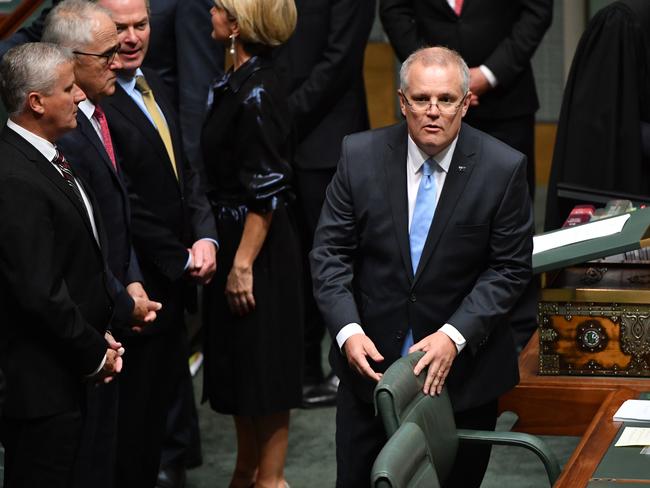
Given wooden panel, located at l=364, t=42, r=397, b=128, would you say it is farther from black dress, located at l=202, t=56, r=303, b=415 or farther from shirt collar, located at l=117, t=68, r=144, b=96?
shirt collar, located at l=117, t=68, r=144, b=96

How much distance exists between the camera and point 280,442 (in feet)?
14.4

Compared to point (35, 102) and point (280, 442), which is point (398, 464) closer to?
point (35, 102)

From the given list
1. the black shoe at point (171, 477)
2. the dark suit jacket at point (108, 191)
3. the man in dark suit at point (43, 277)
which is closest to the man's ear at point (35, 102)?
the man in dark suit at point (43, 277)

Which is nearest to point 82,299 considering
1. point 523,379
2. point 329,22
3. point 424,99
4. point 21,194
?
point 21,194

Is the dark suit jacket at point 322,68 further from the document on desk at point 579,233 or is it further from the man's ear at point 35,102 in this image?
the man's ear at point 35,102

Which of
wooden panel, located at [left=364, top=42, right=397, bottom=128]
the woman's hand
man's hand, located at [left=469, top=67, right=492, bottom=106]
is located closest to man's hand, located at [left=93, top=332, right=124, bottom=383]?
the woman's hand

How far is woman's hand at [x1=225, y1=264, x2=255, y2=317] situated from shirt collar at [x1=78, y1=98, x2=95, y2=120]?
753 millimetres

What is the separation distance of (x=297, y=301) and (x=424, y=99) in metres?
1.22

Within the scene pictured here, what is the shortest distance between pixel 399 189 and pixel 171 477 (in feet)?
5.73

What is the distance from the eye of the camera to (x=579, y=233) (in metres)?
3.88

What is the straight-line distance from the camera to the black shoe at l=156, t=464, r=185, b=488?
15.3ft

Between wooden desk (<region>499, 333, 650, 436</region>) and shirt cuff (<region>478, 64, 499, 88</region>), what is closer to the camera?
wooden desk (<region>499, 333, 650, 436</region>)

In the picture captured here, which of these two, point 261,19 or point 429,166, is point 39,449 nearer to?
point 429,166

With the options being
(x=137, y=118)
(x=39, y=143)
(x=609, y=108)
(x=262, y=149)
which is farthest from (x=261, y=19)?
(x=609, y=108)
